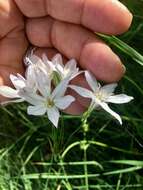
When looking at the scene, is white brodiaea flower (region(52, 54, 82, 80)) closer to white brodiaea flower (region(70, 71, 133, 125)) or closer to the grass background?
white brodiaea flower (region(70, 71, 133, 125))

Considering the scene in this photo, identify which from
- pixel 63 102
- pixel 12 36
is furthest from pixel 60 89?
pixel 12 36

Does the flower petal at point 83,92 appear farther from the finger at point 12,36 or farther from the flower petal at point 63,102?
the finger at point 12,36

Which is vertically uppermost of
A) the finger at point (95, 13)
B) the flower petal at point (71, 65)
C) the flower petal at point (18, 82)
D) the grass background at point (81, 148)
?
the finger at point (95, 13)

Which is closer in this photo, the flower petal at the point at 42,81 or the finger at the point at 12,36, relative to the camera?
the flower petal at the point at 42,81

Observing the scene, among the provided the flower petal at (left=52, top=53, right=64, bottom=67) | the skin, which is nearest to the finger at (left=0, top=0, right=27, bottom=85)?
the skin

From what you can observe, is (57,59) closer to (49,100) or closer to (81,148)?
(49,100)

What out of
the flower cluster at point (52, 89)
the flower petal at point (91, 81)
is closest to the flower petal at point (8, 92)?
the flower cluster at point (52, 89)
